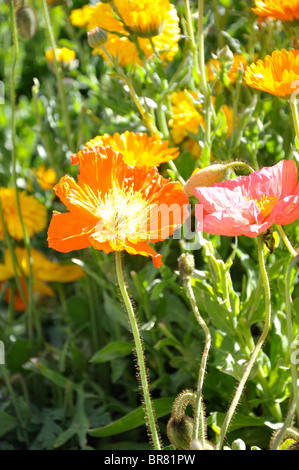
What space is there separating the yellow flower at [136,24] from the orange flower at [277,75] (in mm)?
267

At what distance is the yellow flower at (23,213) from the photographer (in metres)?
1.30

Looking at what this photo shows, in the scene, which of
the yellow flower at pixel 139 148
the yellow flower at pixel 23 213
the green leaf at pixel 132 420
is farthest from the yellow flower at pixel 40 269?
the yellow flower at pixel 139 148

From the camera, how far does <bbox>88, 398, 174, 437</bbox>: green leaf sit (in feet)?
3.46

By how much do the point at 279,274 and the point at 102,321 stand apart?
1.34 ft

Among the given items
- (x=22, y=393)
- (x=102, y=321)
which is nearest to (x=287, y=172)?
(x=102, y=321)

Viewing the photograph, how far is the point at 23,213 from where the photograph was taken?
4.41ft

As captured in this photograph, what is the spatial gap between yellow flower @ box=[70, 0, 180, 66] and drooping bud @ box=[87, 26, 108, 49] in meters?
0.06

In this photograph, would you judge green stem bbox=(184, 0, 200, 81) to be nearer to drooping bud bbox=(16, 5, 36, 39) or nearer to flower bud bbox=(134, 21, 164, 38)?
flower bud bbox=(134, 21, 164, 38)

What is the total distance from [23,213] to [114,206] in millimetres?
611

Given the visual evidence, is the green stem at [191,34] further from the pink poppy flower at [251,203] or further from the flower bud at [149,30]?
the pink poppy flower at [251,203]

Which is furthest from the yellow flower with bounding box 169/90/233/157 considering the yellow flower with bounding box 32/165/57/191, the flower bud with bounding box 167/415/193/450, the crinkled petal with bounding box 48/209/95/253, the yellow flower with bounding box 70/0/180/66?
the flower bud with bounding box 167/415/193/450

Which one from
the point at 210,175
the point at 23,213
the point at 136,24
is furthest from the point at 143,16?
the point at 23,213

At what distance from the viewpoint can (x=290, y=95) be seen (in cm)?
77

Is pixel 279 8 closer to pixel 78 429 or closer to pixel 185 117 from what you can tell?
pixel 185 117
